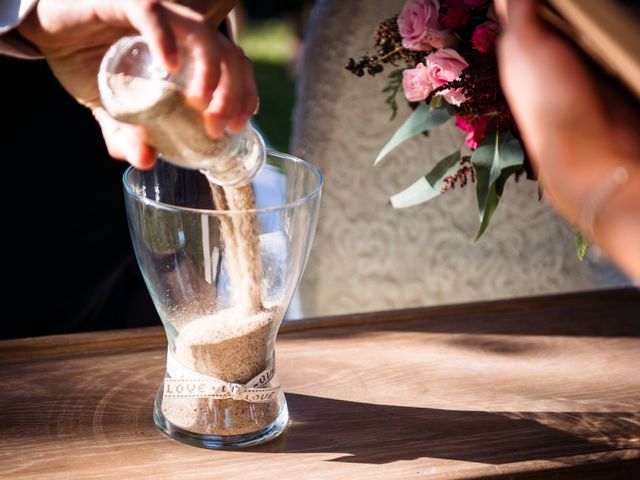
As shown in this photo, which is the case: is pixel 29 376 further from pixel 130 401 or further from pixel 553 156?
pixel 553 156

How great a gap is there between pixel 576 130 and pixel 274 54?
3.63 m

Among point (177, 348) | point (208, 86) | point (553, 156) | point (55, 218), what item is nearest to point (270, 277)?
point (177, 348)

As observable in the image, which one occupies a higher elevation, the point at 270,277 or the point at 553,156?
the point at 553,156

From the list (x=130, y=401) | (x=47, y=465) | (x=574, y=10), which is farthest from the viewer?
(x=130, y=401)

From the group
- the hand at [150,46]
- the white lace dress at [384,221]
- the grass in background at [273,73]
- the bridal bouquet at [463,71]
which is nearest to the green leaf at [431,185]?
the bridal bouquet at [463,71]

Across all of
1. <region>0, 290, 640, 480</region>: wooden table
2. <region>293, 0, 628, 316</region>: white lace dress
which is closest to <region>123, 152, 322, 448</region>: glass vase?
<region>0, 290, 640, 480</region>: wooden table

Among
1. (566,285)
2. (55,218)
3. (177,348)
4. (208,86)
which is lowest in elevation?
(566,285)

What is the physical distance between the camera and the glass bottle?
59cm

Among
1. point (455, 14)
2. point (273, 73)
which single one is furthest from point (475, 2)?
point (273, 73)

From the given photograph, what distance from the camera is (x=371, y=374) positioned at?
0.89m

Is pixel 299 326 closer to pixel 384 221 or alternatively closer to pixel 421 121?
pixel 421 121

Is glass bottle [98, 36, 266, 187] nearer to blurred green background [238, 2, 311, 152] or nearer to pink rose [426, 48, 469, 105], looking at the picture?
pink rose [426, 48, 469, 105]

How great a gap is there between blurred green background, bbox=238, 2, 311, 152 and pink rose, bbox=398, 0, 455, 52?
217cm

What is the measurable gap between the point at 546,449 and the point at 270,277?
0.95ft
